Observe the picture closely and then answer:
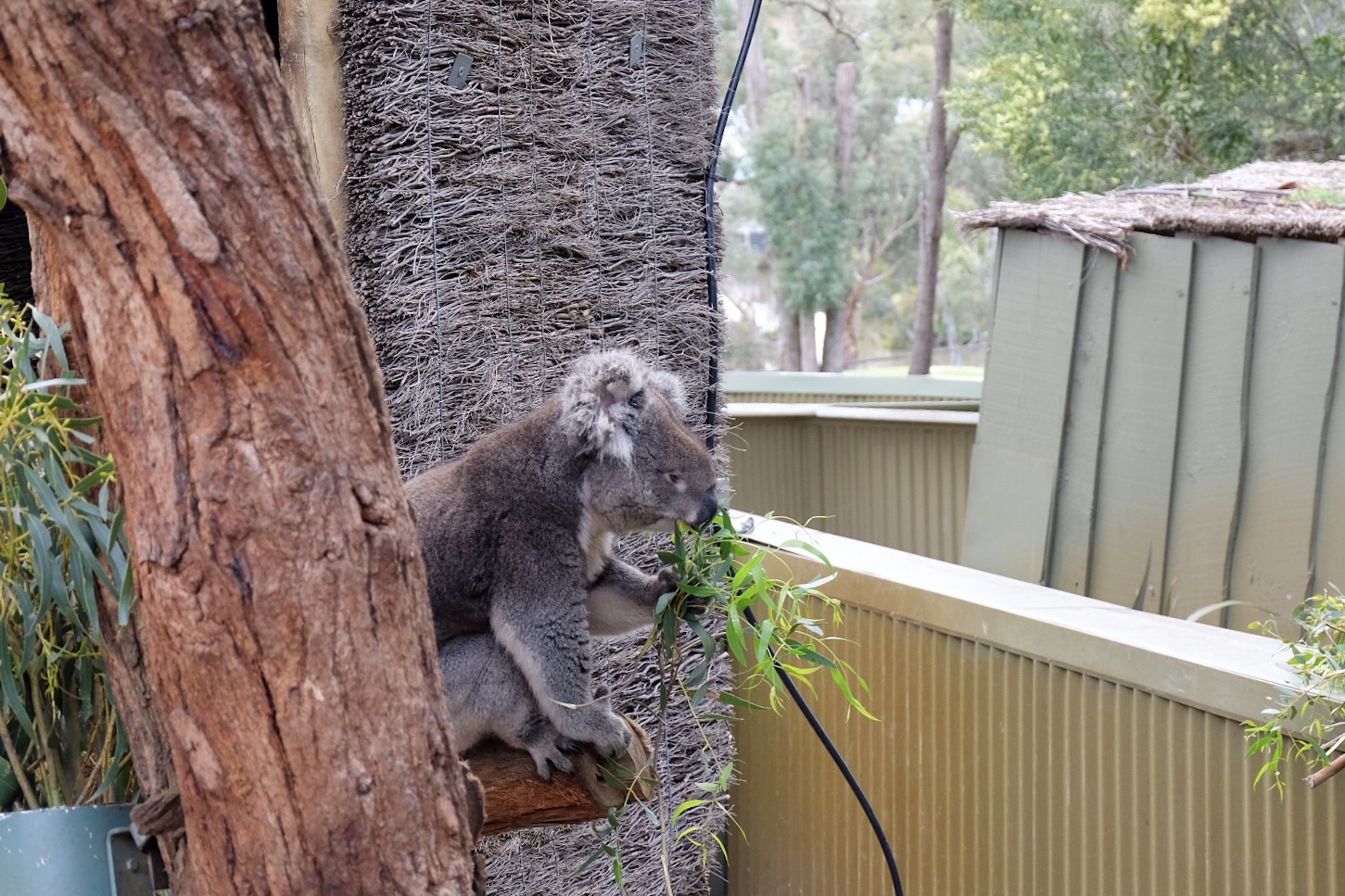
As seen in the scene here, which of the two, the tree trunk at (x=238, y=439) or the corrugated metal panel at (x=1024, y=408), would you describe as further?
the corrugated metal panel at (x=1024, y=408)

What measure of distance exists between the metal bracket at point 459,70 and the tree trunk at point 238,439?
1995mm

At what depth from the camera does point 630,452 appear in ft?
7.67

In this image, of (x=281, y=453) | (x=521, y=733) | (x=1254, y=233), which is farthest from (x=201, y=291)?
(x=1254, y=233)

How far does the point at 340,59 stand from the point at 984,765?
2.42 metres

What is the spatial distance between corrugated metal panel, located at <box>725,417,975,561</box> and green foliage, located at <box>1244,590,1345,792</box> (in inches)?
168

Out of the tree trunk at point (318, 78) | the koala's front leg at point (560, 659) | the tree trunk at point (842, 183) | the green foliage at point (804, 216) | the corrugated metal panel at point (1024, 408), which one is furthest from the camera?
the green foliage at point (804, 216)

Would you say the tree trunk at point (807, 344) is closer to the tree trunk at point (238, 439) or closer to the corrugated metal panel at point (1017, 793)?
the corrugated metal panel at point (1017, 793)

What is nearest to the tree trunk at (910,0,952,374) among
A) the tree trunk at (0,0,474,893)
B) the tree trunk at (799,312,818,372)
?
the tree trunk at (799,312,818,372)

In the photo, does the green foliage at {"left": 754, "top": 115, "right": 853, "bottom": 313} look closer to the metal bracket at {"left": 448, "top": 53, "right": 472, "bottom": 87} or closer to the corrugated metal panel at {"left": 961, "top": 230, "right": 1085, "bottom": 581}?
the corrugated metal panel at {"left": 961, "top": 230, "right": 1085, "bottom": 581}

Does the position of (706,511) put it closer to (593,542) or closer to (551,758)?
(593,542)

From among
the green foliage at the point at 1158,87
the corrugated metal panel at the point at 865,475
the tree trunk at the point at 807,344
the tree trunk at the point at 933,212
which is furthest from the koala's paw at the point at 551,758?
the tree trunk at the point at 807,344

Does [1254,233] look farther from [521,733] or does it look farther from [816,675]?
[521,733]

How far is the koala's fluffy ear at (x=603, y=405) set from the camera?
232cm

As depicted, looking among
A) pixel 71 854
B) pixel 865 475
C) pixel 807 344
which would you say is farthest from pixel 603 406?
pixel 807 344
